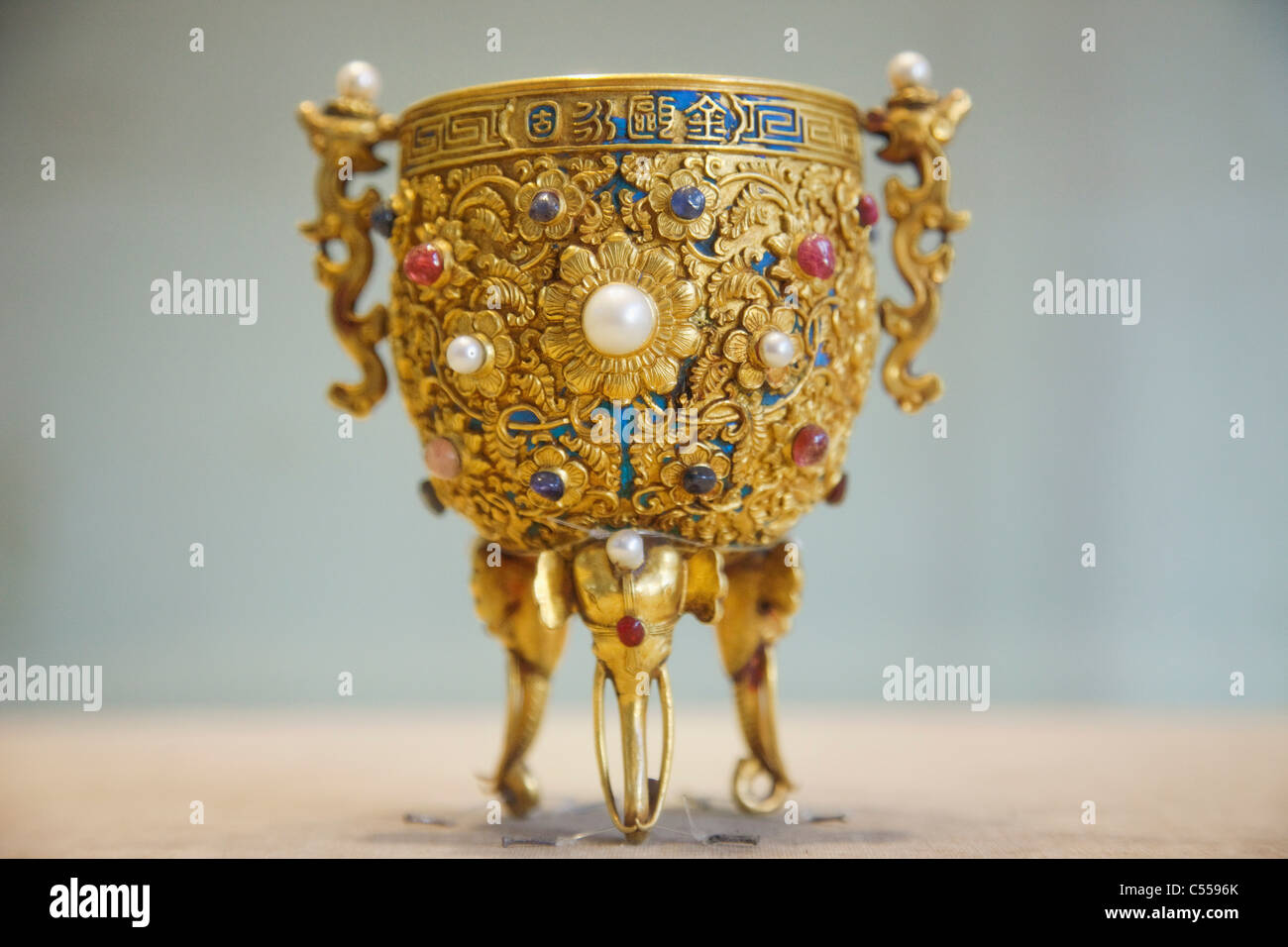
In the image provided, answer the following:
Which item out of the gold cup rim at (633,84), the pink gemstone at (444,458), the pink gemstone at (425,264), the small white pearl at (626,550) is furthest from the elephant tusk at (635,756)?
the gold cup rim at (633,84)

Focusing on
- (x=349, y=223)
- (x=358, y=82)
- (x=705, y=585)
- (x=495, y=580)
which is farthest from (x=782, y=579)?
(x=358, y=82)

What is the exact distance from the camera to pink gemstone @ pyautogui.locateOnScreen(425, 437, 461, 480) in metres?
3.07

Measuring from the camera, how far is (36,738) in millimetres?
4355

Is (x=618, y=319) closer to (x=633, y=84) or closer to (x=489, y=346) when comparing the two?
(x=489, y=346)

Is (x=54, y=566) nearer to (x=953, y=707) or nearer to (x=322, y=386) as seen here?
(x=322, y=386)

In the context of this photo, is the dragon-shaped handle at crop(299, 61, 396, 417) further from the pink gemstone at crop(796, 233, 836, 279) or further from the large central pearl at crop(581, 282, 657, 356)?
the pink gemstone at crop(796, 233, 836, 279)

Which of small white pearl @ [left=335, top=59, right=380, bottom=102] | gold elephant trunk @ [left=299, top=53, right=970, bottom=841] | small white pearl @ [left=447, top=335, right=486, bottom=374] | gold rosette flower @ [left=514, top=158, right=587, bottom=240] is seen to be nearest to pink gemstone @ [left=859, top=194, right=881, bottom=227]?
gold elephant trunk @ [left=299, top=53, right=970, bottom=841]

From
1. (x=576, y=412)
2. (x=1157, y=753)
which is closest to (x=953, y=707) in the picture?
(x=1157, y=753)

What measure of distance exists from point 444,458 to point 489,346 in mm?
264

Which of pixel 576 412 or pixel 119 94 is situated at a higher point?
pixel 119 94

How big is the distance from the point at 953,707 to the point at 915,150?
2284mm

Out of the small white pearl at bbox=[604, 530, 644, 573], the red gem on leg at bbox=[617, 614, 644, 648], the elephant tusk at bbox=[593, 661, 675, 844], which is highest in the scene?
the small white pearl at bbox=[604, 530, 644, 573]

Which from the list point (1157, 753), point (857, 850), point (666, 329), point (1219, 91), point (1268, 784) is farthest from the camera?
point (1219, 91)

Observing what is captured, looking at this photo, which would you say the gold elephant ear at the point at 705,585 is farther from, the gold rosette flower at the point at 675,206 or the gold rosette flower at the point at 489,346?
the gold rosette flower at the point at 675,206
